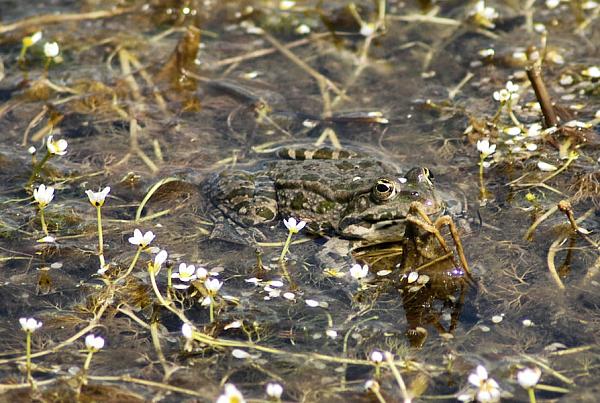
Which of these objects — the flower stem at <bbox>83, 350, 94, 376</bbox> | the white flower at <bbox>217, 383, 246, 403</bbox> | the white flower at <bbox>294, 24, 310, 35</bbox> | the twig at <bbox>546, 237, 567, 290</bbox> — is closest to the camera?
the white flower at <bbox>217, 383, 246, 403</bbox>

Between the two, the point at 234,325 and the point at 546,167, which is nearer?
the point at 234,325

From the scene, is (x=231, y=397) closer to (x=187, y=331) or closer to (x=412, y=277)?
(x=187, y=331)

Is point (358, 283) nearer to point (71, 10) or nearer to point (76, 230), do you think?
point (76, 230)

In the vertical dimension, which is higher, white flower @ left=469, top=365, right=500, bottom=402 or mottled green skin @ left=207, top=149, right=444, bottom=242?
white flower @ left=469, top=365, right=500, bottom=402

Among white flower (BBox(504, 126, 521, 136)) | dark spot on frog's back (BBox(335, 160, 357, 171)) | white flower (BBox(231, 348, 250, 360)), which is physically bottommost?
white flower (BBox(504, 126, 521, 136))

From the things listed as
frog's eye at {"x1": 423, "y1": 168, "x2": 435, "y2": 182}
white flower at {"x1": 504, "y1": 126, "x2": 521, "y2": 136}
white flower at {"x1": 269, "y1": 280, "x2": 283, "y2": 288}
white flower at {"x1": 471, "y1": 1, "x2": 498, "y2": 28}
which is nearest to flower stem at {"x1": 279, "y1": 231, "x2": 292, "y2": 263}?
white flower at {"x1": 269, "y1": 280, "x2": 283, "y2": 288}

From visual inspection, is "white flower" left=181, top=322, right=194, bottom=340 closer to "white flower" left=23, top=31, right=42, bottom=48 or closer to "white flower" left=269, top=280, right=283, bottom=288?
"white flower" left=269, top=280, right=283, bottom=288

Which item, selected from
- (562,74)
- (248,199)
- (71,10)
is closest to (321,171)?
(248,199)

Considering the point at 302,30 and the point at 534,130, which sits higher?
the point at 534,130

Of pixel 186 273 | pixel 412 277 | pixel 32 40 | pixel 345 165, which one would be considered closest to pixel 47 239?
pixel 186 273

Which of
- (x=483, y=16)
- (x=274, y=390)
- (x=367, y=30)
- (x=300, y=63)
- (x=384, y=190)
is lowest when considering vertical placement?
(x=300, y=63)
